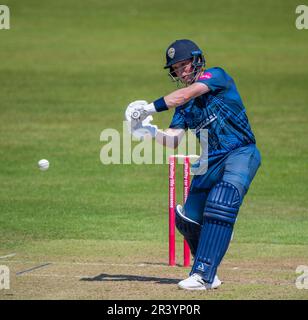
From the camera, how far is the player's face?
9188 millimetres

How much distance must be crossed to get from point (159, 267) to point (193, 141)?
317 centimetres

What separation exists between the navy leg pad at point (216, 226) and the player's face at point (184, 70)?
3.59ft

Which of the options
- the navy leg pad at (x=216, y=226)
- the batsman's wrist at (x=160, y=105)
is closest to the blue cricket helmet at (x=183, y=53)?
the batsman's wrist at (x=160, y=105)

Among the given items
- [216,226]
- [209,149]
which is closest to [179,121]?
[209,149]

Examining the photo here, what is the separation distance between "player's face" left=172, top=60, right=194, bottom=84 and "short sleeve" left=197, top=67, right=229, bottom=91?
5.9 inches

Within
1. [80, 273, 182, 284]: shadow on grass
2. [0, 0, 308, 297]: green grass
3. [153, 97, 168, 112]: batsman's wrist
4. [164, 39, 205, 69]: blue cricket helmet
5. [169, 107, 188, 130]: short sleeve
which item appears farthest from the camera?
[0, 0, 308, 297]: green grass

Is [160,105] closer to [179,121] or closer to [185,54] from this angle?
[185,54]

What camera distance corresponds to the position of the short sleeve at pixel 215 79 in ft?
29.5

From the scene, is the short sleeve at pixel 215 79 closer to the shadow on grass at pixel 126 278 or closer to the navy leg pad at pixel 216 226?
the navy leg pad at pixel 216 226

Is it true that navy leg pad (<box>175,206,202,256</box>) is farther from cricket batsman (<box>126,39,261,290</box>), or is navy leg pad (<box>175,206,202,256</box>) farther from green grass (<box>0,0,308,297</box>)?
green grass (<box>0,0,308,297</box>)

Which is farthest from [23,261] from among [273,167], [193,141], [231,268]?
[273,167]

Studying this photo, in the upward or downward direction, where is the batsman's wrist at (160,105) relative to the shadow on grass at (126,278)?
upward

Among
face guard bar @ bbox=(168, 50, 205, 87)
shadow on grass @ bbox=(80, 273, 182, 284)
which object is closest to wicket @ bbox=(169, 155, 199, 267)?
shadow on grass @ bbox=(80, 273, 182, 284)

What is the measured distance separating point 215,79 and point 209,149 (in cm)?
70
